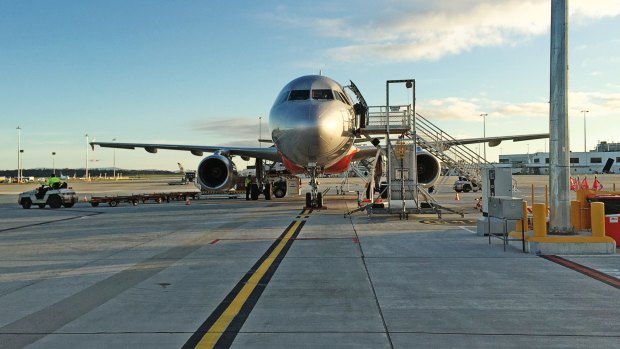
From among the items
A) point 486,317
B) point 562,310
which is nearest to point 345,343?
point 486,317

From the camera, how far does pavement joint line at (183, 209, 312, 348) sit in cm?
474

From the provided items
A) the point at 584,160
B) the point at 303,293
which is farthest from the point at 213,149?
the point at 584,160

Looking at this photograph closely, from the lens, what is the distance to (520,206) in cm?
1108

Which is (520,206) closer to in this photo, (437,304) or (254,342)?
(437,304)

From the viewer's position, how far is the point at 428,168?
2206cm

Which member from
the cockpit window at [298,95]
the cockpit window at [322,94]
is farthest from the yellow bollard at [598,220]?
the cockpit window at [298,95]

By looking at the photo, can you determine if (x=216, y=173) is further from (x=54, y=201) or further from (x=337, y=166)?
(x=54, y=201)

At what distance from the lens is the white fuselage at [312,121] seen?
56.0 feet

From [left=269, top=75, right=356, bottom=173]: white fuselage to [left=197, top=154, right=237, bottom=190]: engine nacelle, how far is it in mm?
5710

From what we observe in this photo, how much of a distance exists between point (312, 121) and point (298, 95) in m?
1.85

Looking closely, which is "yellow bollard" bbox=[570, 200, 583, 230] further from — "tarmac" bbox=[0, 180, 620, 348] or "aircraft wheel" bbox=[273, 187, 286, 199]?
"aircraft wheel" bbox=[273, 187, 286, 199]

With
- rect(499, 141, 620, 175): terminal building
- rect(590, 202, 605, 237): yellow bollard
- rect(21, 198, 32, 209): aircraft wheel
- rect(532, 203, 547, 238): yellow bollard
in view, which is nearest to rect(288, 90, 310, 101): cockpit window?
rect(532, 203, 547, 238): yellow bollard

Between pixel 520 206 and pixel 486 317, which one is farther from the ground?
pixel 520 206

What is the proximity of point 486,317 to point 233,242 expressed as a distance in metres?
7.20
